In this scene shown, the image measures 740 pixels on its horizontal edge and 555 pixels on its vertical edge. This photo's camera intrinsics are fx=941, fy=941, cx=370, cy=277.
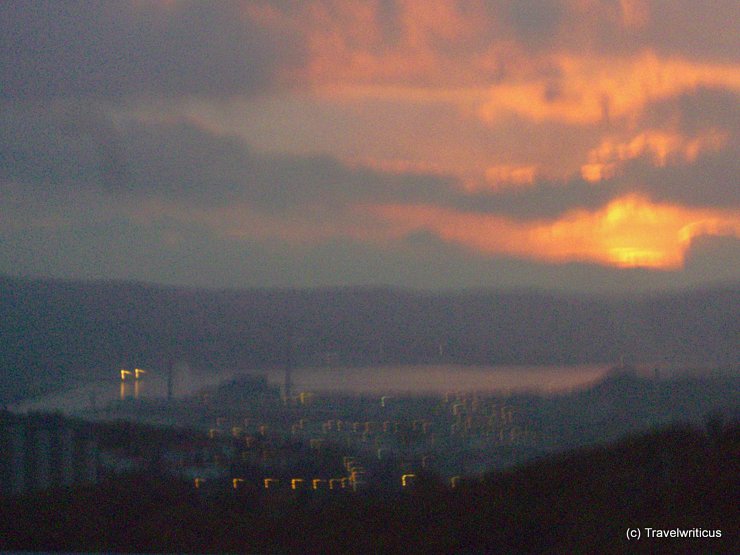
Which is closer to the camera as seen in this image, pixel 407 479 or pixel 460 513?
pixel 460 513

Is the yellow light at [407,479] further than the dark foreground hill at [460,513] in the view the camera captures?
Yes

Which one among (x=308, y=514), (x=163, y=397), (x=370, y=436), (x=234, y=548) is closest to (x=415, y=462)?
(x=370, y=436)

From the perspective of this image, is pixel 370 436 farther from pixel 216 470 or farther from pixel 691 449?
pixel 691 449

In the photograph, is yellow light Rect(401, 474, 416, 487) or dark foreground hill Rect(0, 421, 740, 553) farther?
yellow light Rect(401, 474, 416, 487)

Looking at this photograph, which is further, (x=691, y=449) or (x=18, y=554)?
(x=691, y=449)

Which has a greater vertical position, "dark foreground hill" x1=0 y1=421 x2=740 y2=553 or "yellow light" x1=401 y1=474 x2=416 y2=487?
"yellow light" x1=401 y1=474 x2=416 y2=487

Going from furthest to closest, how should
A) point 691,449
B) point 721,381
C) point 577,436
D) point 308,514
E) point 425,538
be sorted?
point 721,381, point 577,436, point 691,449, point 308,514, point 425,538

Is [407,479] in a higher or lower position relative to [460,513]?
higher

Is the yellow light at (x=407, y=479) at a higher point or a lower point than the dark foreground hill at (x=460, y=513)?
higher
